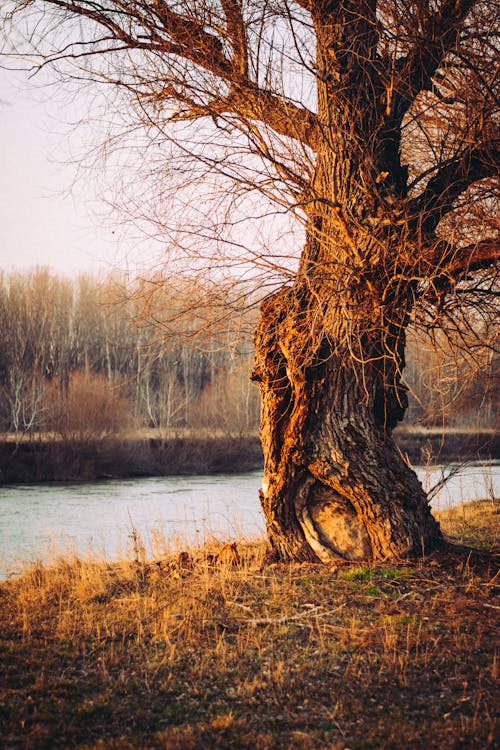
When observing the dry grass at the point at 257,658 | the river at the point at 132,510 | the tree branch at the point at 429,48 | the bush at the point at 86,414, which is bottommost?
the river at the point at 132,510

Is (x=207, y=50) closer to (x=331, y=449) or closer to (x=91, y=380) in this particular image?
(x=331, y=449)

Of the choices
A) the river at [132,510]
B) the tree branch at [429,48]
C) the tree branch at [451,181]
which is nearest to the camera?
the tree branch at [429,48]

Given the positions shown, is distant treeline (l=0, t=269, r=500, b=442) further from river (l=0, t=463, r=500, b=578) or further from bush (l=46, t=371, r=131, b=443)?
river (l=0, t=463, r=500, b=578)

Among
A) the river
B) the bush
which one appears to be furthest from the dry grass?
the bush

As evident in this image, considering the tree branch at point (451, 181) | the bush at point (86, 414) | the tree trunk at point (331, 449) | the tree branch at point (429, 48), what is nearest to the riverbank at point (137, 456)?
the bush at point (86, 414)

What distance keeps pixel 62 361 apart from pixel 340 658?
3402 centimetres

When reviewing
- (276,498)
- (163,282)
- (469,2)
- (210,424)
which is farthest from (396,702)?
(210,424)

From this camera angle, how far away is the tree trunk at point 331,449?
559 centimetres

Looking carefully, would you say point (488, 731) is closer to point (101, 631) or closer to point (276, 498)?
point (101, 631)

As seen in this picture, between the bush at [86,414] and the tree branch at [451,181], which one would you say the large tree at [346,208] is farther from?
the bush at [86,414]

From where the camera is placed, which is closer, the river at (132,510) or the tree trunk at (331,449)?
the tree trunk at (331,449)

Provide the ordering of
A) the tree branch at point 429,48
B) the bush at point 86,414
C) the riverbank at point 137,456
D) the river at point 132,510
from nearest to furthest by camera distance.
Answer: the tree branch at point 429,48 → the river at point 132,510 → the riverbank at point 137,456 → the bush at point 86,414

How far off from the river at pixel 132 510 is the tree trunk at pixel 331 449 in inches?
87.8

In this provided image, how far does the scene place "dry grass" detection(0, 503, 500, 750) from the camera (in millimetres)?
3029
